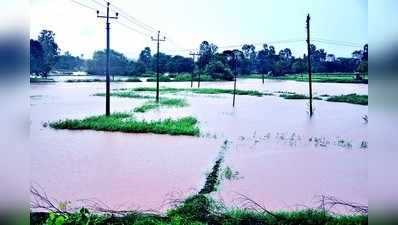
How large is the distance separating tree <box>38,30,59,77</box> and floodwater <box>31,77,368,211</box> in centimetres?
32

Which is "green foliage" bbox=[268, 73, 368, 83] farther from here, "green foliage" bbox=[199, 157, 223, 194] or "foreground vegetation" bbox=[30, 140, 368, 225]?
"foreground vegetation" bbox=[30, 140, 368, 225]

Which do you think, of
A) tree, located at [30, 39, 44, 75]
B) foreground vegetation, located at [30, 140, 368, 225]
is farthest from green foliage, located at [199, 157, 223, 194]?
tree, located at [30, 39, 44, 75]

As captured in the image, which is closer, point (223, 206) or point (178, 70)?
point (223, 206)

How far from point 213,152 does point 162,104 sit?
1.94 metres

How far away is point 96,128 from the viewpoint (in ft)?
22.4

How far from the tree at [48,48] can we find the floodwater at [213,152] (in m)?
0.32

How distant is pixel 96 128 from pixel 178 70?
178cm

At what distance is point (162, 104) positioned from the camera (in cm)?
708

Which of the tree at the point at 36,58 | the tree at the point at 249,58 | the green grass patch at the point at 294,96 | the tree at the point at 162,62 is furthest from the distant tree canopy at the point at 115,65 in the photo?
the green grass patch at the point at 294,96

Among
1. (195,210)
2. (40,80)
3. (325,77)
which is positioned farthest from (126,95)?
(195,210)

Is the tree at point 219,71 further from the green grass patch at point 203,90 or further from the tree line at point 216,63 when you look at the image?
the green grass patch at point 203,90

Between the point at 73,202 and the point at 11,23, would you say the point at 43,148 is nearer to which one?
the point at 73,202

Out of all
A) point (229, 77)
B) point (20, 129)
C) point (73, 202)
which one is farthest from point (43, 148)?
point (20, 129)

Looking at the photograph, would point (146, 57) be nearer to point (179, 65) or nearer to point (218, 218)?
point (179, 65)
